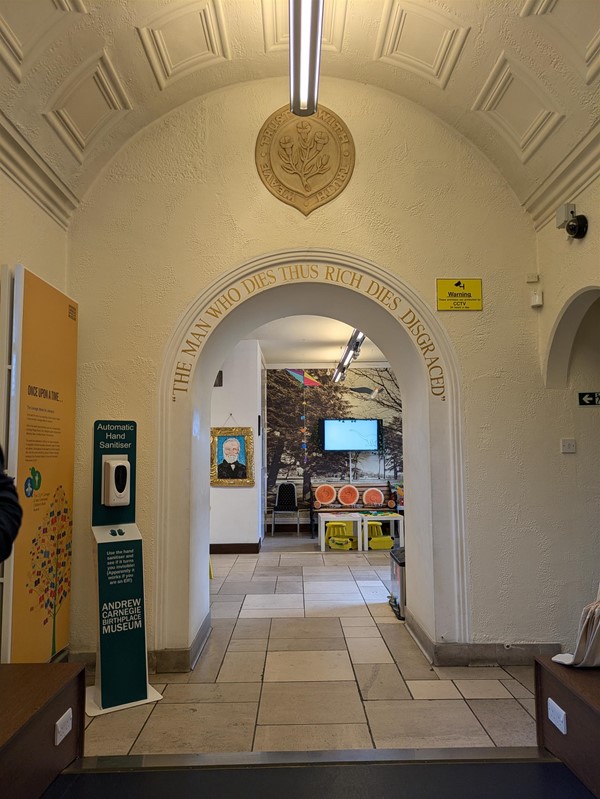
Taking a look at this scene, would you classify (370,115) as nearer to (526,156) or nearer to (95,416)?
(526,156)

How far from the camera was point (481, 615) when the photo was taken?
4039mm

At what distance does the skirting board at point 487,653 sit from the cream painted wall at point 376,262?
0.08 metres

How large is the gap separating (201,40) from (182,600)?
3961 mm

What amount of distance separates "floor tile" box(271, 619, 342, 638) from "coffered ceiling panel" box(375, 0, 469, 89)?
4492mm

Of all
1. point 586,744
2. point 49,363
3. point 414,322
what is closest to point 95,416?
point 49,363

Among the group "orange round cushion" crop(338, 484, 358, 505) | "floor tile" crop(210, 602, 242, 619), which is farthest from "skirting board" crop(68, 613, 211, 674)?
"orange round cushion" crop(338, 484, 358, 505)

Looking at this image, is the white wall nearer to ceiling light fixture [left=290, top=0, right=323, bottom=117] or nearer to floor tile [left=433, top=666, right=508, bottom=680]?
floor tile [left=433, top=666, right=508, bottom=680]

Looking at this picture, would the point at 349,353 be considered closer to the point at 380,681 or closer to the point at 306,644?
the point at 306,644

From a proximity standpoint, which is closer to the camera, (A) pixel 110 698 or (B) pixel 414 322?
(A) pixel 110 698

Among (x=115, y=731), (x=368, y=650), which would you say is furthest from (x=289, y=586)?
(x=115, y=731)

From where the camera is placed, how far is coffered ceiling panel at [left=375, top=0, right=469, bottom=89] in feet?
11.4

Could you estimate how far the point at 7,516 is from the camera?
138 cm

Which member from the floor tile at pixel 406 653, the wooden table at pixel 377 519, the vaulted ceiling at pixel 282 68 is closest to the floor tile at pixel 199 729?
the floor tile at pixel 406 653

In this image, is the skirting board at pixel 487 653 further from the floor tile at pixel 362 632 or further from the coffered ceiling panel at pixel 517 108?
the coffered ceiling panel at pixel 517 108
